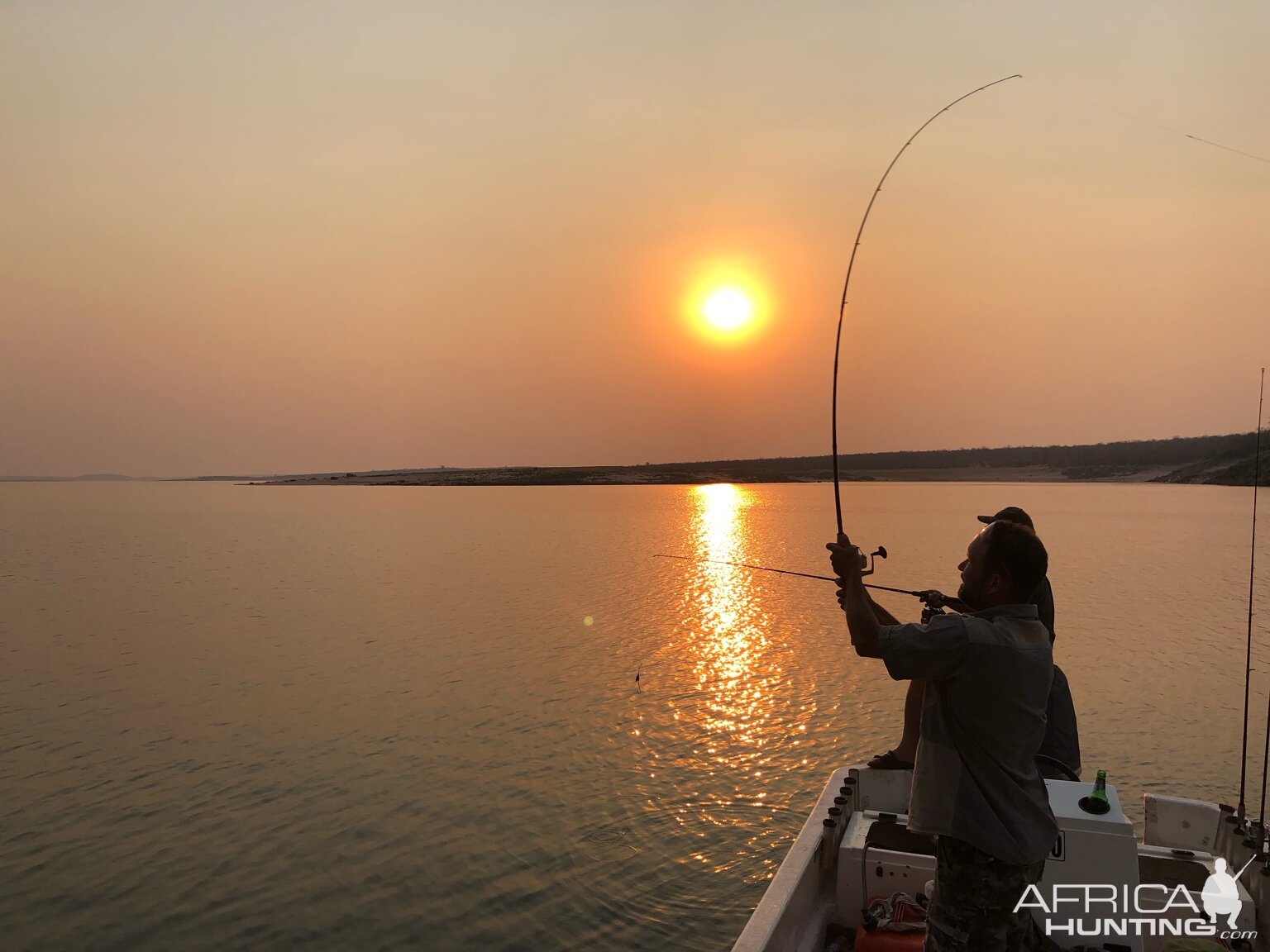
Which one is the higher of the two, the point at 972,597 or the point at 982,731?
the point at 972,597

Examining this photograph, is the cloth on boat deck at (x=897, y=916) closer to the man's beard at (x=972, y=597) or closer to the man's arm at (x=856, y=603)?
the man's arm at (x=856, y=603)

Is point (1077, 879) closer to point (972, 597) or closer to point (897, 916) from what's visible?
point (897, 916)

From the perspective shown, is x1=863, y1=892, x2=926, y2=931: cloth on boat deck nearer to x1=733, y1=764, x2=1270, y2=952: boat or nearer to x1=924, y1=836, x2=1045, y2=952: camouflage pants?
x1=733, y1=764, x2=1270, y2=952: boat

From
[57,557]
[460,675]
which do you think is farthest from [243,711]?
[57,557]

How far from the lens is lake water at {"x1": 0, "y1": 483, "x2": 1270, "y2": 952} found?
6.96 m

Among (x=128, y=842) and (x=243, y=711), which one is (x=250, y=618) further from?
(x=128, y=842)

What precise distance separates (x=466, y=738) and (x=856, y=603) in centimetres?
885

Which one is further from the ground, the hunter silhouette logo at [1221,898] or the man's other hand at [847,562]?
the man's other hand at [847,562]

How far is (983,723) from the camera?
2.93m

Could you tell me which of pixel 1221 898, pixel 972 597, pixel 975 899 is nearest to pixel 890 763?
pixel 1221 898

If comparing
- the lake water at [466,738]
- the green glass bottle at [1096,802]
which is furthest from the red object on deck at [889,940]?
the lake water at [466,738]

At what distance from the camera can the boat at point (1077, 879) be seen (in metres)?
4.28

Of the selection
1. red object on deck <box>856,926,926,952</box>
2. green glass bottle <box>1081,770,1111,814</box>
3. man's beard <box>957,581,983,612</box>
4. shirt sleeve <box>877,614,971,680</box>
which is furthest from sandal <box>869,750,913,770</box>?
shirt sleeve <box>877,614,971,680</box>
